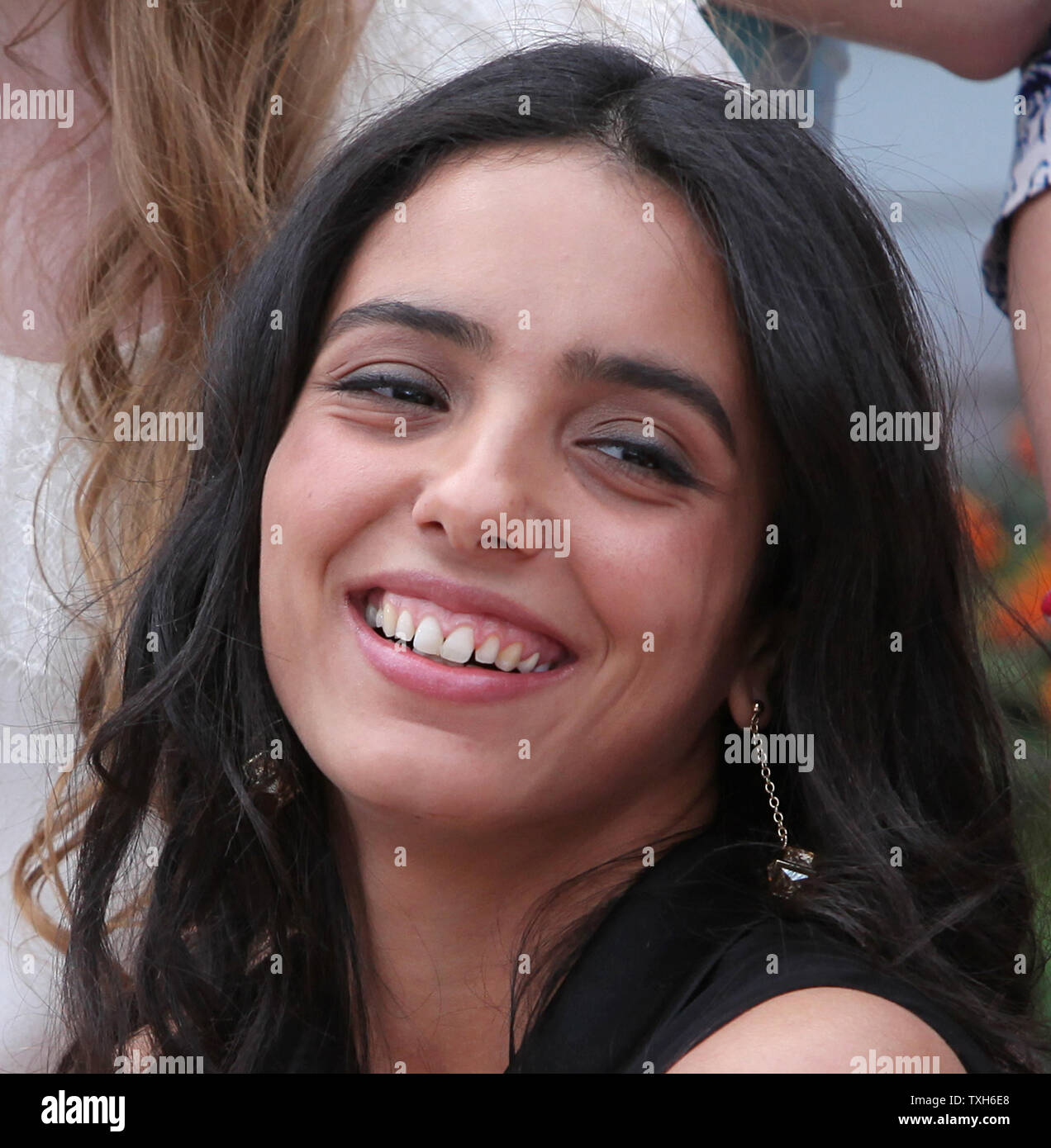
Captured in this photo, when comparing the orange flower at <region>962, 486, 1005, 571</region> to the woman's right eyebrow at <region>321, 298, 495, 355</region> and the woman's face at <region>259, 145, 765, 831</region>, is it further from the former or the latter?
the woman's right eyebrow at <region>321, 298, 495, 355</region>

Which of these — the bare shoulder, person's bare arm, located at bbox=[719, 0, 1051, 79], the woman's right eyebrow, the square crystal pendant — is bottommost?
the bare shoulder

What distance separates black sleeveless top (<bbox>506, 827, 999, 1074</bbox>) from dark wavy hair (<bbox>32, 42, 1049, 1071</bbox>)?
0.05m

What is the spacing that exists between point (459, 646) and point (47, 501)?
1172mm

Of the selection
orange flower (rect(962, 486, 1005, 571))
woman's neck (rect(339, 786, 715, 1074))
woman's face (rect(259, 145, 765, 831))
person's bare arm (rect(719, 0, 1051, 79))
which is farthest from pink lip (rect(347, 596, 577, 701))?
person's bare arm (rect(719, 0, 1051, 79))

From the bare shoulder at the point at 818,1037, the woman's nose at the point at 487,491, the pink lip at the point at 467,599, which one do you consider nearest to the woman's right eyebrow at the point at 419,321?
the woman's nose at the point at 487,491

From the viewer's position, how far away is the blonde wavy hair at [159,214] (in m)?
2.57

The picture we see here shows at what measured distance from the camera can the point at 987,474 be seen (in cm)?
246

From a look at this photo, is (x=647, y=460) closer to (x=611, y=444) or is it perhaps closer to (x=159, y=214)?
(x=611, y=444)

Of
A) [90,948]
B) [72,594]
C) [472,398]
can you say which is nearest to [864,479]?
[472,398]

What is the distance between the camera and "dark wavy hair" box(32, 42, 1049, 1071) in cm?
190

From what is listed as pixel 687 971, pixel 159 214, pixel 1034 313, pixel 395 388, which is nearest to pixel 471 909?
pixel 687 971

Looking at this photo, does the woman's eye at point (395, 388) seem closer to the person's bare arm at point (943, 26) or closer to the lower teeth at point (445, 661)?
the lower teeth at point (445, 661)

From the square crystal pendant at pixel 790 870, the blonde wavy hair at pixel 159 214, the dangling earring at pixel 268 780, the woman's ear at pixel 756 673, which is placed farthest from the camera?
the blonde wavy hair at pixel 159 214
